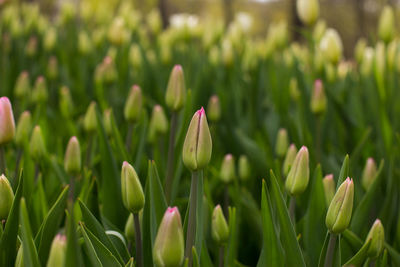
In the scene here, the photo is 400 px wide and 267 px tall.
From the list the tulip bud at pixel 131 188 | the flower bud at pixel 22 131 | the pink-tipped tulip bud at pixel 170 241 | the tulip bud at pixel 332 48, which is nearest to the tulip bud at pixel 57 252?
the pink-tipped tulip bud at pixel 170 241

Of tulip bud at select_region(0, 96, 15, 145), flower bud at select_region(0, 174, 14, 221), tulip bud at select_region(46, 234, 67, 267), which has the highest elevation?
tulip bud at select_region(0, 96, 15, 145)

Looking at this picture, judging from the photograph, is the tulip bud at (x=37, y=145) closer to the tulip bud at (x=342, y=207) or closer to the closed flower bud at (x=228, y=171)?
the closed flower bud at (x=228, y=171)

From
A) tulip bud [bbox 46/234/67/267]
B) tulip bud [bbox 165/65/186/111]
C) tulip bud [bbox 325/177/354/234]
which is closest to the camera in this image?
tulip bud [bbox 46/234/67/267]

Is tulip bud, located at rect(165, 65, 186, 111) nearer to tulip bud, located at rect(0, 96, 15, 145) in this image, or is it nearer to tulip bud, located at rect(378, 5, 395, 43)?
tulip bud, located at rect(0, 96, 15, 145)

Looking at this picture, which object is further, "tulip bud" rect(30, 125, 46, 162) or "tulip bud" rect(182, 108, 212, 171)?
"tulip bud" rect(30, 125, 46, 162)

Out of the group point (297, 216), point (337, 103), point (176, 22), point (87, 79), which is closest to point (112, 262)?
point (297, 216)

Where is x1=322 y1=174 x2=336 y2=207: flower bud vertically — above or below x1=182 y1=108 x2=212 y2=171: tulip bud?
below

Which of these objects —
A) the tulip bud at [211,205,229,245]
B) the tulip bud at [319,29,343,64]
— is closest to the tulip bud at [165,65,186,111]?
the tulip bud at [211,205,229,245]

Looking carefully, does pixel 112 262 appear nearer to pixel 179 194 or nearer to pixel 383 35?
pixel 179 194

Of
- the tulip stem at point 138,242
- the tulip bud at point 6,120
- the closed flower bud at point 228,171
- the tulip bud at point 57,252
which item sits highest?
the tulip bud at point 6,120
